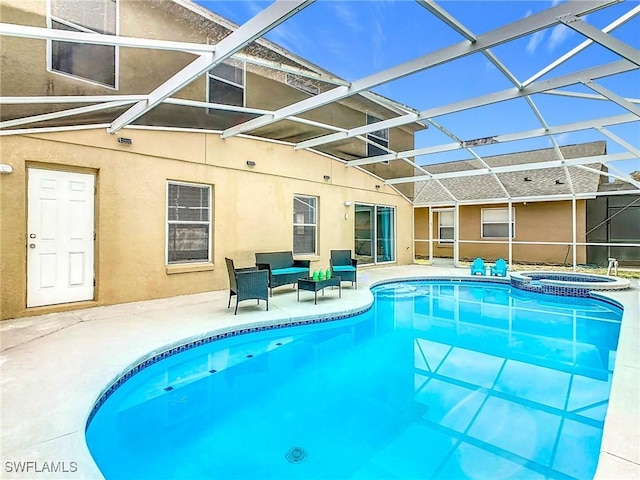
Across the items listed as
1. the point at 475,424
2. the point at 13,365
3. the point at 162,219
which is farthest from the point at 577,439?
the point at 162,219

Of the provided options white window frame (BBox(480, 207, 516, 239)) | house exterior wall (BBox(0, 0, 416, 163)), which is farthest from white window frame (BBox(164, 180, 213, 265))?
white window frame (BBox(480, 207, 516, 239))

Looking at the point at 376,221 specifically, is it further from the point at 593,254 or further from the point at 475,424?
the point at 475,424

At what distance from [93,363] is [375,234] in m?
10.7

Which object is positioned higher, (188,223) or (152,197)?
(152,197)

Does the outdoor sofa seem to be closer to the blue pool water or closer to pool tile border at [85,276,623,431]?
pool tile border at [85,276,623,431]

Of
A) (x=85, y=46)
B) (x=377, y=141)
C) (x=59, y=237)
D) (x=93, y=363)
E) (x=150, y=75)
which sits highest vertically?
(x=377, y=141)

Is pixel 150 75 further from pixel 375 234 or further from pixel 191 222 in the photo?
pixel 375 234

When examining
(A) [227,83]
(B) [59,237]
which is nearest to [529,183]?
(A) [227,83]

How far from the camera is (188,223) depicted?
7.92 m

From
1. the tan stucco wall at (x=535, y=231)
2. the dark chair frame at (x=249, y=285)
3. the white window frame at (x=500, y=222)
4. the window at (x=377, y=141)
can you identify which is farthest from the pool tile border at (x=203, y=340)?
the white window frame at (x=500, y=222)

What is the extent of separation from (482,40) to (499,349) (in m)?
4.47

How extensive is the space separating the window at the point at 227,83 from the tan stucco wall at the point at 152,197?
0.87 metres

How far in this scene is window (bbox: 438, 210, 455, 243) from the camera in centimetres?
1778

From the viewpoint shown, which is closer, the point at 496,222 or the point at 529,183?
the point at 529,183
